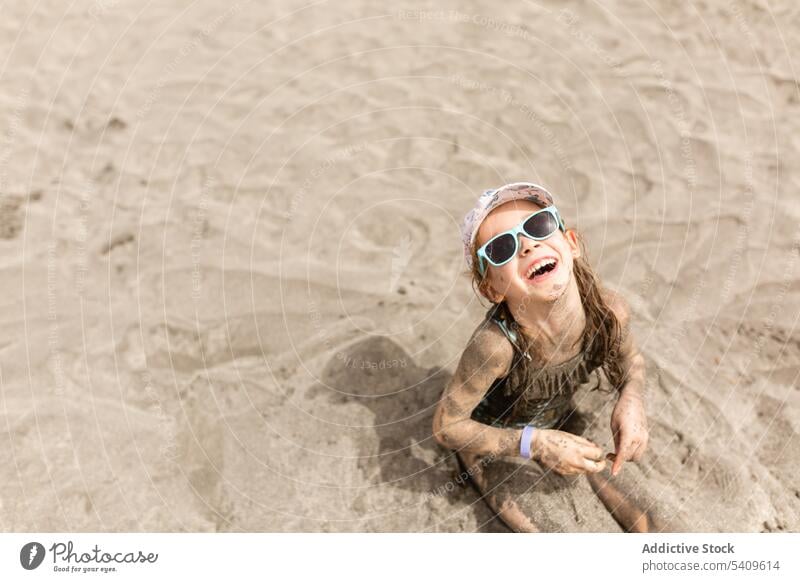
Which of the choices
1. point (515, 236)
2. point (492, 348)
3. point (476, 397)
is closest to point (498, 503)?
point (476, 397)

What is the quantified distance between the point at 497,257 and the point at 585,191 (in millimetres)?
1987

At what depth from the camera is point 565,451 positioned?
2.59 meters

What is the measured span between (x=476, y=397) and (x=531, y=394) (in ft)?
0.82

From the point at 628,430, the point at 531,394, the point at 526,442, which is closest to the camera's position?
the point at 526,442

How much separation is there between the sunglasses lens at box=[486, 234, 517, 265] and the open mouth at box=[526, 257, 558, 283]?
8 centimetres

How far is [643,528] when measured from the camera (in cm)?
295

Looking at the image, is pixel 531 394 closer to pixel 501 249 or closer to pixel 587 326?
pixel 587 326

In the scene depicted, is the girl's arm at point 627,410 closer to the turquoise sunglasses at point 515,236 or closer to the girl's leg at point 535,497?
the girl's leg at point 535,497

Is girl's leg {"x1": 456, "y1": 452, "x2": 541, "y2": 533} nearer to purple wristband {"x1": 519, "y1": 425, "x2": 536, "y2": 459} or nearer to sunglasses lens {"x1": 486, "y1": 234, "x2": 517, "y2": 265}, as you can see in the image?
purple wristband {"x1": 519, "y1": 425, "x2": 536, "y2": 459}

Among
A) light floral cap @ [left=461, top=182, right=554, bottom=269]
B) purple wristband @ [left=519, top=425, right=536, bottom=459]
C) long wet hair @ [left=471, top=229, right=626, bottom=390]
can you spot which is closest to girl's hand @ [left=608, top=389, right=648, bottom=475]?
long wet hair @ [left=471, top=229, right=626, bottom=390]

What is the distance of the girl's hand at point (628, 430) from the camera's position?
2.68 meters

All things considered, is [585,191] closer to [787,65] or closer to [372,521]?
[787,65]

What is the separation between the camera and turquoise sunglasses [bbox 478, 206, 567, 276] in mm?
2449
